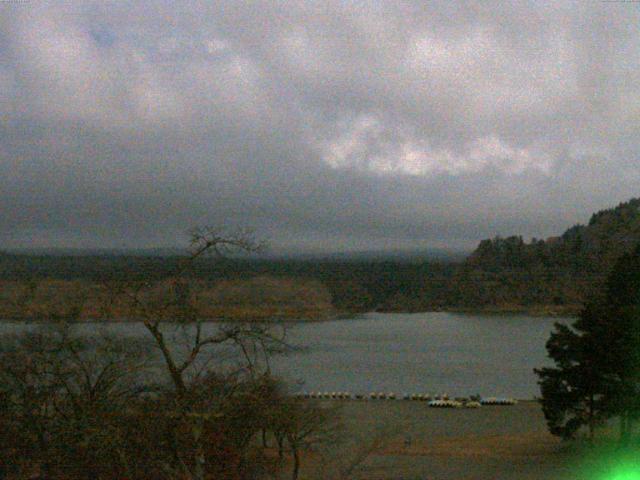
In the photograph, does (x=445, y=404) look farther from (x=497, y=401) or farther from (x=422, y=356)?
(x=422, y=356)

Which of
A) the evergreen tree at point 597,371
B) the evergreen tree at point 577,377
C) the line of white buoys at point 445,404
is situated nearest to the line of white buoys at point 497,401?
the line of white buoys at point 445,404

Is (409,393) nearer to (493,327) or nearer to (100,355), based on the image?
(100,355)

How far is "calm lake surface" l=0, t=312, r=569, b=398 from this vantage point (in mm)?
30453

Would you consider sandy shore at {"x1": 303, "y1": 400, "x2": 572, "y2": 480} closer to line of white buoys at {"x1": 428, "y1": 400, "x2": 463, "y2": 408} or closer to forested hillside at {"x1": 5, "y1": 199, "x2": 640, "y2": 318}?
line of white buoys at {"x1": 428, "y1": 400, "x2": 463, "y2": 408}

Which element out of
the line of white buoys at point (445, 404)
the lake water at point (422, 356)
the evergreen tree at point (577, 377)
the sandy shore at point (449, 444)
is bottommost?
the lake water at point (422, 356)

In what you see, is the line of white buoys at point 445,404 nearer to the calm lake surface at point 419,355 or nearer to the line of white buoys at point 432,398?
the line of white buoys at point 432,398

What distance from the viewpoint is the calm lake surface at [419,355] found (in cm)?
3045

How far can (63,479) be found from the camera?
6621mm

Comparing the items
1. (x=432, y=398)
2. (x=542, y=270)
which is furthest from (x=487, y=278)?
(x=432, y=398)

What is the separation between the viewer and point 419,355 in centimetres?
4138

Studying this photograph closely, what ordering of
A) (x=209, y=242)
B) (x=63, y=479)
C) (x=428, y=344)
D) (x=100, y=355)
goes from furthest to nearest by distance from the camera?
1. (x=428, y=344)
2. (x=100, y=355)
3. (x=63, y=479)
4. (x=209, y=242)

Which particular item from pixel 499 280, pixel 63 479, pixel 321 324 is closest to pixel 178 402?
pixel 63 479

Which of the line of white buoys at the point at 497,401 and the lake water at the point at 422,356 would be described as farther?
the lake water at the point at 422,356

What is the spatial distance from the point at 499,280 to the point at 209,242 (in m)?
67.7
